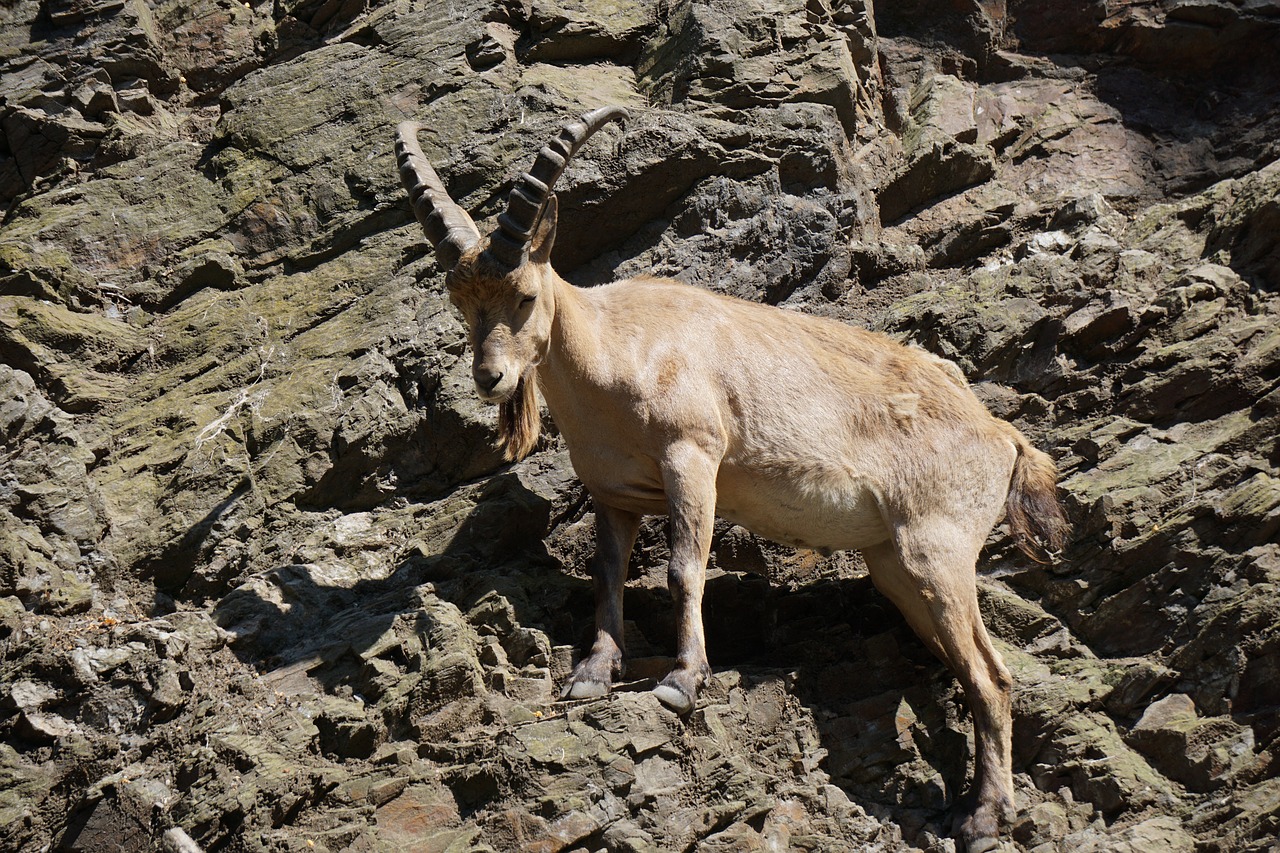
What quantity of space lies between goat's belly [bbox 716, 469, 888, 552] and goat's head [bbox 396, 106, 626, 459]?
181cm

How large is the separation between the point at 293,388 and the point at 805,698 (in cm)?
503

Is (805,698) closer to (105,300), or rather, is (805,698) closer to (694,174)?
(694,174)

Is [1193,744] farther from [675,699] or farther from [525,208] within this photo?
[525,208]

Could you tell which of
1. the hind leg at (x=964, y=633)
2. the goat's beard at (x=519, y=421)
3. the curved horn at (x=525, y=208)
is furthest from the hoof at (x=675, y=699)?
the curved horn at (x=525, y=208)

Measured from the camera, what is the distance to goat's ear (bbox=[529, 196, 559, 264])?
28.4ft

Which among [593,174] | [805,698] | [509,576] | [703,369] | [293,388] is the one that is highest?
[593,174]

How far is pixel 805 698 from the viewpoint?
8719 millimetres

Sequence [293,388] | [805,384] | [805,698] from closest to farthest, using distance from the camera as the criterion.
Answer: [805,698] → [805,384] → [293,388]

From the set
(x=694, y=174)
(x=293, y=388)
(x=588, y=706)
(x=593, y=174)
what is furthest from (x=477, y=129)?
(x=588, y=706)

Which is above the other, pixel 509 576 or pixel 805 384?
pixel 805 384

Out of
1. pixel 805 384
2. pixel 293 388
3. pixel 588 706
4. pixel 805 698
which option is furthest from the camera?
pixel 293 388

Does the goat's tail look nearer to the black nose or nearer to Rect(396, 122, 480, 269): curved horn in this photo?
the black nose

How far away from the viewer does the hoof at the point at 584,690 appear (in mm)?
7938

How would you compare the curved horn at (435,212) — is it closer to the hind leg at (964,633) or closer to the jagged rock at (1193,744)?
the hind leg at (964,633)
